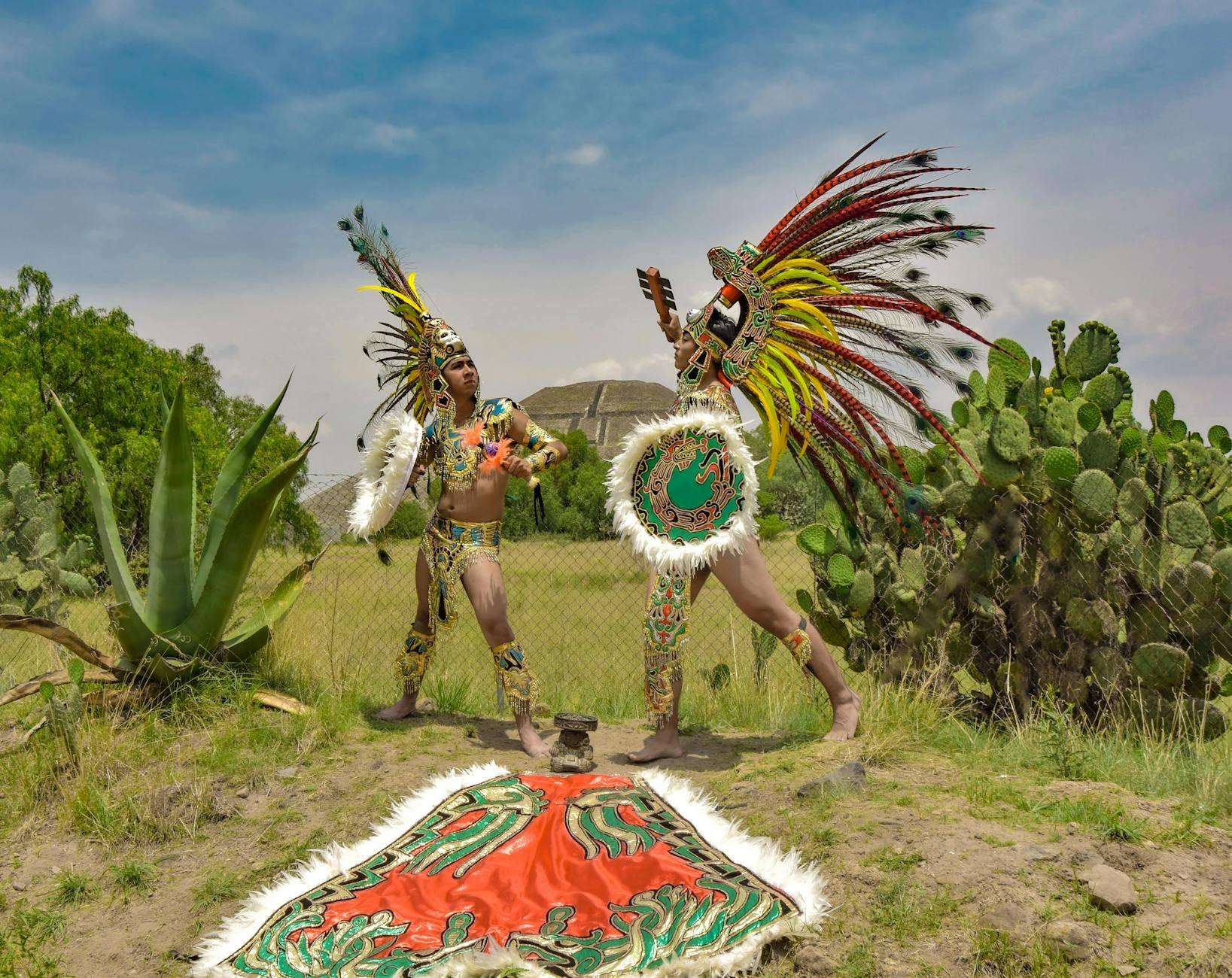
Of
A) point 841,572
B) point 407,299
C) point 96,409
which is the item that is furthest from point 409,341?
point 96,409

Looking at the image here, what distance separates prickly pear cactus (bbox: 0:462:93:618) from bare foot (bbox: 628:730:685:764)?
5.09m

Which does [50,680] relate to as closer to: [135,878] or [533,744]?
[135,878]

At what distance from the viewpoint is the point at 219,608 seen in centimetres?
526

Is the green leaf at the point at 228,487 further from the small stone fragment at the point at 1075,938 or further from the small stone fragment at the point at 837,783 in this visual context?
the small stone fragment at the point at 1075,938

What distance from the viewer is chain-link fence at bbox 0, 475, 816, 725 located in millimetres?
5738

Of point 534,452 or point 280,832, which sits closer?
point 280,832

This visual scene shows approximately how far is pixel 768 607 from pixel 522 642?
515 cm

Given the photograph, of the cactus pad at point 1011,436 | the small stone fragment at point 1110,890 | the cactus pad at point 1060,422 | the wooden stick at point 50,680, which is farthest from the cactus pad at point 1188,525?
the wooden stick at point 50,680

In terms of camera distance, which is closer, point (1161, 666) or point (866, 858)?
point (866, 858)

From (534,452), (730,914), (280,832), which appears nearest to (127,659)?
(280,832)

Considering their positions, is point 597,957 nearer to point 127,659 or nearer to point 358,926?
point 358,926

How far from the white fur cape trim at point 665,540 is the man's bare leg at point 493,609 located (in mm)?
771

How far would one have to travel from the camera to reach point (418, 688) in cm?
544

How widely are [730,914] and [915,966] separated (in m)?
0.57
